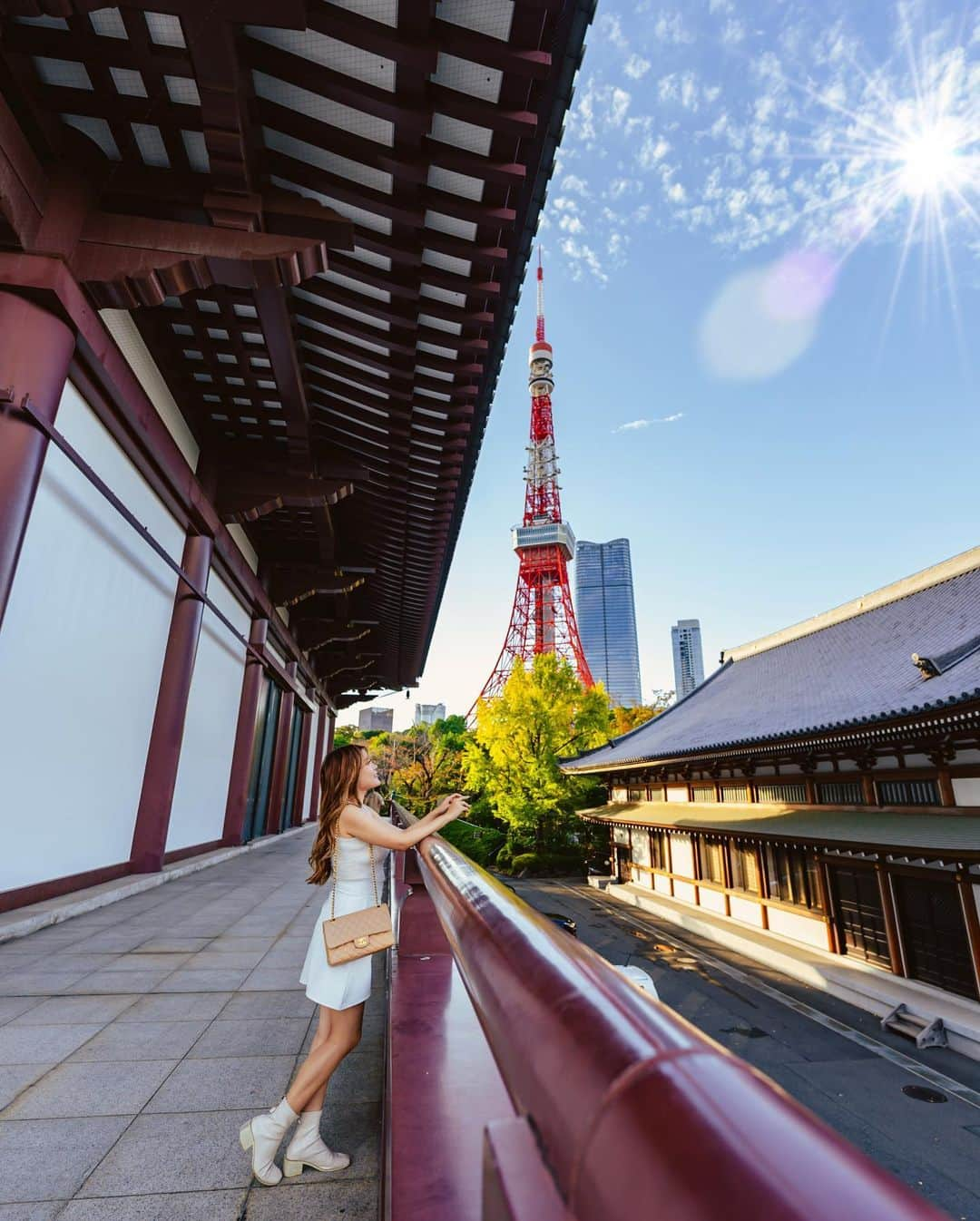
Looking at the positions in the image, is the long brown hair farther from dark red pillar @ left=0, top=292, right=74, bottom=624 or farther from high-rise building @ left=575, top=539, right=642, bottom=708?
high-rise building @ left=575, top=539, right=642, bottom=708

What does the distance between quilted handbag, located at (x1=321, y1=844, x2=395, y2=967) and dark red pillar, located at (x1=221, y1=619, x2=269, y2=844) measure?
9.99 metres

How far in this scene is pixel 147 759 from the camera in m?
7.76

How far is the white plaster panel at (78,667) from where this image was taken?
5328 millimetres

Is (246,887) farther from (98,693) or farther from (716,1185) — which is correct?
(716,1185)

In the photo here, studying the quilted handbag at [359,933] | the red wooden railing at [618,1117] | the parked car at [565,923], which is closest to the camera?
the red wooden railing at [618,1117]

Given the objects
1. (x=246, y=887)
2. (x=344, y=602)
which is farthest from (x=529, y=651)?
(x=246, y=887)

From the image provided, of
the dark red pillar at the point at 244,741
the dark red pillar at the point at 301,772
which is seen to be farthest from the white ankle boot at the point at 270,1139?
the dark red pillar at the point at 301,772

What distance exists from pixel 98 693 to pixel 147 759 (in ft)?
5.10

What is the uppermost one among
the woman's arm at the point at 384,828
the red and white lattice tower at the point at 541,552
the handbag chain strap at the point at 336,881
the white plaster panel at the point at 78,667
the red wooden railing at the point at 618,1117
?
the red and white lattice tower at the point at 541,552

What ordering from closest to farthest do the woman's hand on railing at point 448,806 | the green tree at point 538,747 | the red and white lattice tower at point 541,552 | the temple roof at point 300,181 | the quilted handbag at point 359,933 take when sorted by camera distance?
the quilted handbag at point 359,933
the woman's hand on railing at point 448,806
the temple roof at point 300,181
the green tree at point 538,747
the red and white lattice tower at point 541,552

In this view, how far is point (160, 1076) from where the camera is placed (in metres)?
2.94

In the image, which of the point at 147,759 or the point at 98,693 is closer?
the point at 98,693

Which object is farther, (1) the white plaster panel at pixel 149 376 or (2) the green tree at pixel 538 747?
(2) the green tree at pixel 538 747

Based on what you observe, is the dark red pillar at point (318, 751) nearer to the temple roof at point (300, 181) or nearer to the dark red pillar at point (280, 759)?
the dark red pillar at point (280, 759)
